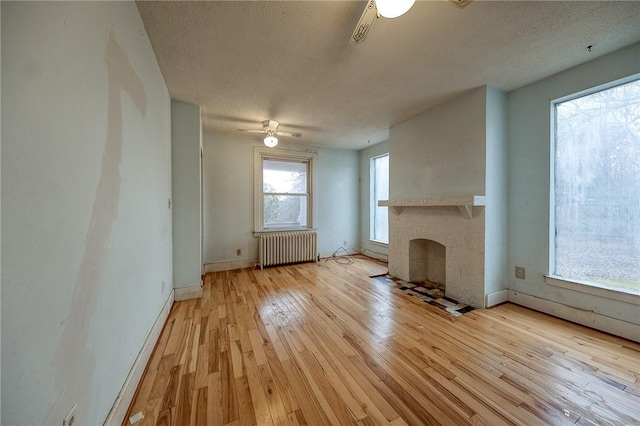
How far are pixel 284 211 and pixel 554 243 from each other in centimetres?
401

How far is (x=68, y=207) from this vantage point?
2.59 feet

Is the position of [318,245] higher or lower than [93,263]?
lower

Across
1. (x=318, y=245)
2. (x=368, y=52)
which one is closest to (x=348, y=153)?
(x=318, y=245)

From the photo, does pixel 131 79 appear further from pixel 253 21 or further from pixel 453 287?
pixel 453 287

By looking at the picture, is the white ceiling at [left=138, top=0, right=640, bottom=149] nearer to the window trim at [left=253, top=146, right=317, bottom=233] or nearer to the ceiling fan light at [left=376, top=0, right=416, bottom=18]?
the ceiling fan light at [left=376, top=0, right=416, bottom=18]

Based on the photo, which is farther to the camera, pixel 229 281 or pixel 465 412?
pixel 229 281

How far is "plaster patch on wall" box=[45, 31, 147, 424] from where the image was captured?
783 mm

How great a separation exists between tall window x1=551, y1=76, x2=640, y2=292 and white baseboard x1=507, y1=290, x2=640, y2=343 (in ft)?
0.97

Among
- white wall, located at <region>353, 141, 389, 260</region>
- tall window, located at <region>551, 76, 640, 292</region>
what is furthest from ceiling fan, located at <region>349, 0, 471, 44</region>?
white wall, located at <region>353, 141, 389, 260</region>

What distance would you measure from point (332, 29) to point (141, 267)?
2194 millimetres

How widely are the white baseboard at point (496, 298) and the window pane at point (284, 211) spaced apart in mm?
3338

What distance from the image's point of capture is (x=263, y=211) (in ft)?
14.6

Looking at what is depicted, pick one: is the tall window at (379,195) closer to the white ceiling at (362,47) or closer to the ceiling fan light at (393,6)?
the white ceiling at (362,47)

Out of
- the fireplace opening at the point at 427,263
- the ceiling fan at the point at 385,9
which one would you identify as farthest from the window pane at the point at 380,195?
the ceiling fan at the point at 385,9
